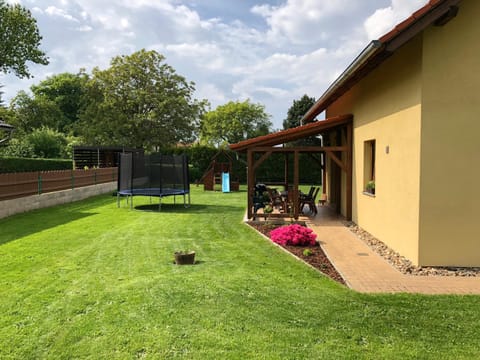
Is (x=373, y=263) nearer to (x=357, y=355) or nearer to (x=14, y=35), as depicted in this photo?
(x=357, y=355)

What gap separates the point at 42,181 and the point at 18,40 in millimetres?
19486

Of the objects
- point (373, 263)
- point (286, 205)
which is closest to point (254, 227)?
point (286, 205)

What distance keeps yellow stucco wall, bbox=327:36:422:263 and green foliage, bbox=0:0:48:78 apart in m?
27.4

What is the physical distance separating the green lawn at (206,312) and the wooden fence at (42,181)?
5.22m

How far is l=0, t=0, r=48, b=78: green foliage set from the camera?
89.9 ft

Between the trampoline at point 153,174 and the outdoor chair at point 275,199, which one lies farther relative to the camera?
the trampoline at point 153,174

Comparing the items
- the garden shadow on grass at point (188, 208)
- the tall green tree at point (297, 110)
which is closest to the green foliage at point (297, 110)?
the tall green tree at point (297, 110)

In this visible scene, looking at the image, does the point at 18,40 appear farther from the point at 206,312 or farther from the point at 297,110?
the point at 206,312

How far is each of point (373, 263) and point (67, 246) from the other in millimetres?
5952

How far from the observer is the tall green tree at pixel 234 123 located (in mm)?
50000

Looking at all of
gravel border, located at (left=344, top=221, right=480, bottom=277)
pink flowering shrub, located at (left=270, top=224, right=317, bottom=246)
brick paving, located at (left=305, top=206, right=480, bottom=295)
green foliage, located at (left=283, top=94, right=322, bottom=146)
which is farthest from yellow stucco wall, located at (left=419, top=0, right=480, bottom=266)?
green foliage, located at (left=283, top=94, right=322, bottom=146)

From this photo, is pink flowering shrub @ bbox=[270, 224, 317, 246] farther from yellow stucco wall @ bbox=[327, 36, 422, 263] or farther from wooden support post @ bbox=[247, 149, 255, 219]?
wooden support post @ bbox=[247, 149, 255, 219]

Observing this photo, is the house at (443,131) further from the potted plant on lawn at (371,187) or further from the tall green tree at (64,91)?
the tall green tree at (64,91)

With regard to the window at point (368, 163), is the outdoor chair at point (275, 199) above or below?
below
